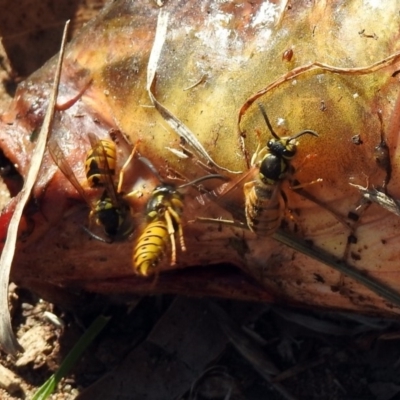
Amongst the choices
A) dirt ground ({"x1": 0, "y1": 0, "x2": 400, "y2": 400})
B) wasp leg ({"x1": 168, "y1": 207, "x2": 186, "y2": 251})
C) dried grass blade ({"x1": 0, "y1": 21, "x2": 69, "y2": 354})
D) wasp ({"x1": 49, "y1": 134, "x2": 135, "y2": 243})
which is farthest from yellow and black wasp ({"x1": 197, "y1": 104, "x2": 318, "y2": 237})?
dirt ground ({"x1": 0, "y1": 0, "x2": 400, "y2": 400})

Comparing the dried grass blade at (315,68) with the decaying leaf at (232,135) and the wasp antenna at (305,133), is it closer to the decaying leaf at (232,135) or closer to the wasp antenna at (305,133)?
the decaying leaf at (232,135)

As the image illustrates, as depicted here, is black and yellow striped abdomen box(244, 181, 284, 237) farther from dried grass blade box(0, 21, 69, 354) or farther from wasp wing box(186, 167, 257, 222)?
dried grass blade box(0, 21, 69, 354)

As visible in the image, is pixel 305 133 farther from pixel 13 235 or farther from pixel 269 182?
pixel 13 235

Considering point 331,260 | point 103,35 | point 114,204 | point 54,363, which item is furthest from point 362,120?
point 54,363

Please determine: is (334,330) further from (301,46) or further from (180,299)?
(301,46)

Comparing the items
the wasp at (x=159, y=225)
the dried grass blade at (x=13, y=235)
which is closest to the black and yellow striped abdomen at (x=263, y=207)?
the wasp at (x=159, y=225)

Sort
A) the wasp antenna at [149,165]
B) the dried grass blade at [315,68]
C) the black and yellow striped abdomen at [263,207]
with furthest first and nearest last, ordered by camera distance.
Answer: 1. the wasp antenna at [149,165]
2. the black and yellow striped abdomen at [263,207]
3. the dried grass blade at [315,68]

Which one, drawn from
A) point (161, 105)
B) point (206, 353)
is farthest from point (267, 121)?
point (206, 353)
